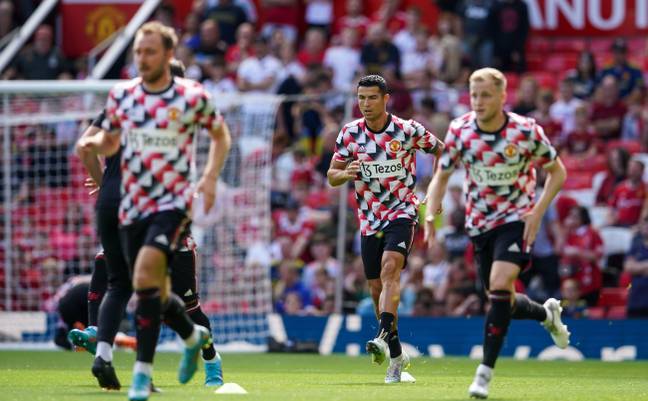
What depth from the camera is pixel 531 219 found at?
32.7ft

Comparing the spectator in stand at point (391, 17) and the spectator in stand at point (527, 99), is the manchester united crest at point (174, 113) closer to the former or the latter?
the spectator in stand at point (527, 99)

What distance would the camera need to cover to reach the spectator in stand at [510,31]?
23016 mm

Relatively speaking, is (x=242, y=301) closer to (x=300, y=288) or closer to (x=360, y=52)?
(x=300, y=288)

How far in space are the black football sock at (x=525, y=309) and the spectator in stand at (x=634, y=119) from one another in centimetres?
1044

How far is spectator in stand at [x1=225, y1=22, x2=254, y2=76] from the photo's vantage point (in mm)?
24141

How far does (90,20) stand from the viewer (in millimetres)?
27922

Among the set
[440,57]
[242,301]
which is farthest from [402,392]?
[440,57]

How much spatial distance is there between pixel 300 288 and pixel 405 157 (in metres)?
7.68

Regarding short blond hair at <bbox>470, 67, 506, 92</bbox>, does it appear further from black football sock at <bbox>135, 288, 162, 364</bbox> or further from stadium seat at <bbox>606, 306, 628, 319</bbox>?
stadium seat at <bbox>606, 306, 628, 319</bbox>

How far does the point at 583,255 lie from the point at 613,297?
0.69 meters

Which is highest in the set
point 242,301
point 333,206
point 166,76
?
point 166,76

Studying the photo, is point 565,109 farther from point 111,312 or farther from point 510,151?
point 111,312

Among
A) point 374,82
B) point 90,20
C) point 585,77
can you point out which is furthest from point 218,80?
point 374,82

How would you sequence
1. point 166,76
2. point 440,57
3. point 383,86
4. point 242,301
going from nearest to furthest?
point 166,76, point 383,86, point 242,301, point 440,57
